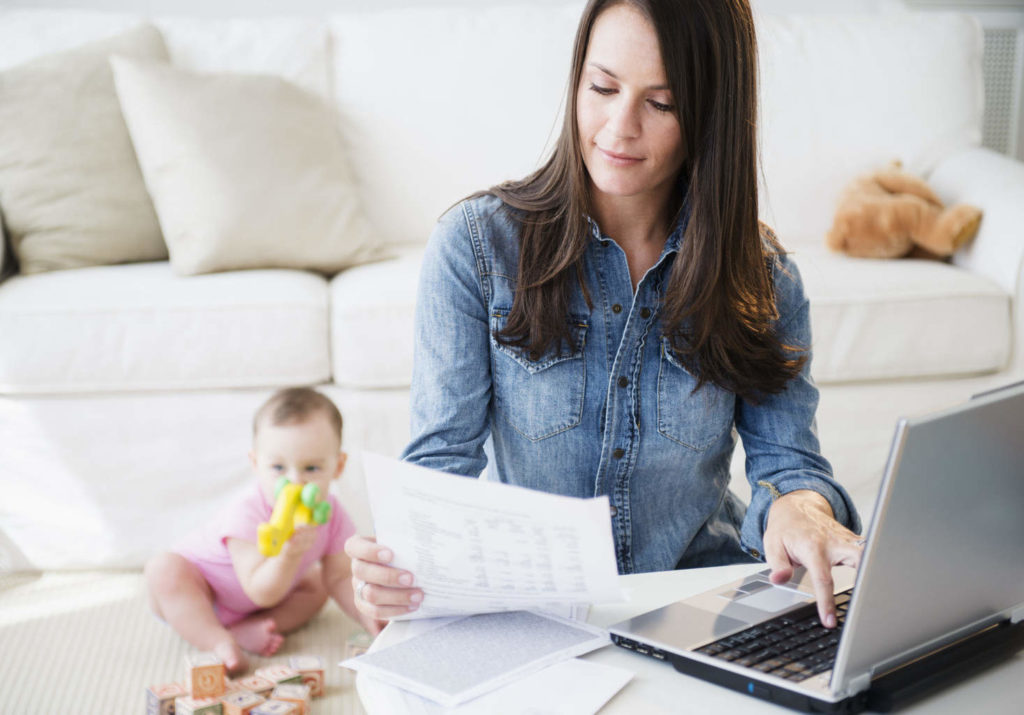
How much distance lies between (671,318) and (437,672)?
18.9 inches

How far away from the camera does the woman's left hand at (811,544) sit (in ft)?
2.52

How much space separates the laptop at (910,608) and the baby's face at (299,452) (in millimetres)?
1027

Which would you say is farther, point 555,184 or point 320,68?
point 320,68

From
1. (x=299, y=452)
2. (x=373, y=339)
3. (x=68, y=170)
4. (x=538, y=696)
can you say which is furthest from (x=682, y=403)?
(x=68, y=170)

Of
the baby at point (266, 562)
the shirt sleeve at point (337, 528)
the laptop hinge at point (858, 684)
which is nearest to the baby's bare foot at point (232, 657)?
the baby at point (266, 562)

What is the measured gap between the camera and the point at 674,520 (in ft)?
3.58

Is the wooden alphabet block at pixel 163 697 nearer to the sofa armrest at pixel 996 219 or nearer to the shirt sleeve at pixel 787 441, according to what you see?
the shirt sleeve at pixel 787 441

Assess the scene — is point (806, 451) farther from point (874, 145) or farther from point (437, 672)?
point (874, 145)

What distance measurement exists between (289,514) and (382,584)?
0.87 m

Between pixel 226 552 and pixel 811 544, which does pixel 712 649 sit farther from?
pixel 226 552

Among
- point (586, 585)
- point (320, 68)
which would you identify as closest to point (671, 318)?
point (586, 585)

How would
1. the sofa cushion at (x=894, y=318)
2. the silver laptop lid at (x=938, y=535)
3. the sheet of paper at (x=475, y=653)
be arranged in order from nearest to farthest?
the silver laptop lid at (x=938, y=535), the sheet of paper at (x=475, y=653), the sofa cushion at (x=894, y=318)

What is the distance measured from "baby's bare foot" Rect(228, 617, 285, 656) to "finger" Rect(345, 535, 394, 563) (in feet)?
3.09

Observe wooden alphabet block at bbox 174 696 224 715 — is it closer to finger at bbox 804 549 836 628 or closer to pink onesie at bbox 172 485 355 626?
pink onesie at bbox 172 485 355 626
